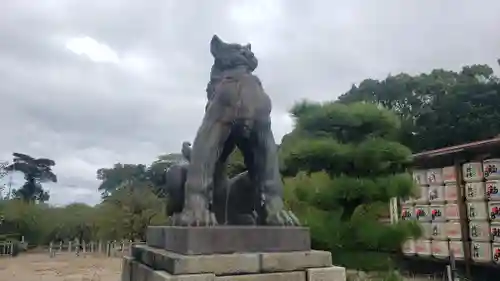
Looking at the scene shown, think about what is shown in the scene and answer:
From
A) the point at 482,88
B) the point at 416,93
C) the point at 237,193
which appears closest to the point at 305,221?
the point at 237,193

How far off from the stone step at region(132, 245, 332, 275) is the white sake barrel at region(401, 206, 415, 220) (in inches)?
377

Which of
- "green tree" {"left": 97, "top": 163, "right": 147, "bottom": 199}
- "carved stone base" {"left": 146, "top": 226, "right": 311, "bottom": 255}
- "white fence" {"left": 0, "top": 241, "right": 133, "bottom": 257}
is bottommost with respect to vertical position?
"white fence" {"left": 0, "top": 241, "right": 133, "bottom": 257}

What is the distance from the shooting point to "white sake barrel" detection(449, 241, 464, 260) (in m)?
10.1

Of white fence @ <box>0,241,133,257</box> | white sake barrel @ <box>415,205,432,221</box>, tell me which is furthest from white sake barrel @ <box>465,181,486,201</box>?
white fence @ <box>0,241,133,257</box>

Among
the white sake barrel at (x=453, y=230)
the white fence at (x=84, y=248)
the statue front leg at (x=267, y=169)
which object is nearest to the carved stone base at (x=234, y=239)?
the statue front leg at (x=267, y=169)

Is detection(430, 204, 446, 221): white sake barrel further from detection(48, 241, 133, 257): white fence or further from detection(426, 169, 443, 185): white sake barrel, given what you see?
detection(48, 241, 133, 257): white fence

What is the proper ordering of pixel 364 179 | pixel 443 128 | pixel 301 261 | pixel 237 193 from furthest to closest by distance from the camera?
1. pixel 443 128
2. pixel 364 179
3. pixel 237 193
4. pixel 301 261

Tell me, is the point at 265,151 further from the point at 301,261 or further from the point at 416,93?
the point at 416,93

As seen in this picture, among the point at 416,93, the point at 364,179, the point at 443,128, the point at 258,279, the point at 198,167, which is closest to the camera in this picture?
the point at 258,279

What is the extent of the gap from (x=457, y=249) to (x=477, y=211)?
111cm

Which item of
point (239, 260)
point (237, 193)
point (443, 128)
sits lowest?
point (239, 260)

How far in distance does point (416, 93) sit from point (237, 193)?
23.4 meters

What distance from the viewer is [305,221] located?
714cm

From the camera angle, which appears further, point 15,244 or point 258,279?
point 15,244
